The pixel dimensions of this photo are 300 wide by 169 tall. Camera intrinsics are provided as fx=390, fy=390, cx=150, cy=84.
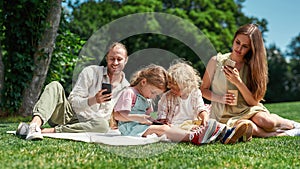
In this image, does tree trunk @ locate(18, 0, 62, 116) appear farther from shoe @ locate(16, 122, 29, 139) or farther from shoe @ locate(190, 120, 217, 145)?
shoe @ locate(190, 120, 217, 145)

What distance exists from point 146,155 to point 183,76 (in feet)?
4.30

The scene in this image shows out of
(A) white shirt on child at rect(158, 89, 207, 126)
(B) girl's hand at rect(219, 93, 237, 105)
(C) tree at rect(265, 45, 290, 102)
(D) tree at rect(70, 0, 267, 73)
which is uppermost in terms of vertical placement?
(D) tree at rect(70, 0, 267, 73)

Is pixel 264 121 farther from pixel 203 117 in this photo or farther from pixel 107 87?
pixel 107 87

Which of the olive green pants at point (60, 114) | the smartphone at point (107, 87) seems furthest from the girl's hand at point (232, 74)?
the olive green pants at point (60, 114)

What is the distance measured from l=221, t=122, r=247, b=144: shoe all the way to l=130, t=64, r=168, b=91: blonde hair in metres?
0.78

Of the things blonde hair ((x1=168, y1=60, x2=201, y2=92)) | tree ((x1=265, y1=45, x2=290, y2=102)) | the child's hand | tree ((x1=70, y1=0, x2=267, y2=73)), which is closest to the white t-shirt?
the child's hand

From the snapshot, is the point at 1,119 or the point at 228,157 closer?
the point at 228,157

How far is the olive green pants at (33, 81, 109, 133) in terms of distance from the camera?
3711 mm

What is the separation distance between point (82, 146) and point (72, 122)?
3.71 feet

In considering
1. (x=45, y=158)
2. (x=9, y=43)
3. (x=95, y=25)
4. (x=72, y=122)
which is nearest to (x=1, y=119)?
(x=9, y=43)

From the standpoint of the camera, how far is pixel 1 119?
7.29m

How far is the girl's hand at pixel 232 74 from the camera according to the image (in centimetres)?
424

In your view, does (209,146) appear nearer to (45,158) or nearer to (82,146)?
(82,146)

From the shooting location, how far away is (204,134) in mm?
3449
